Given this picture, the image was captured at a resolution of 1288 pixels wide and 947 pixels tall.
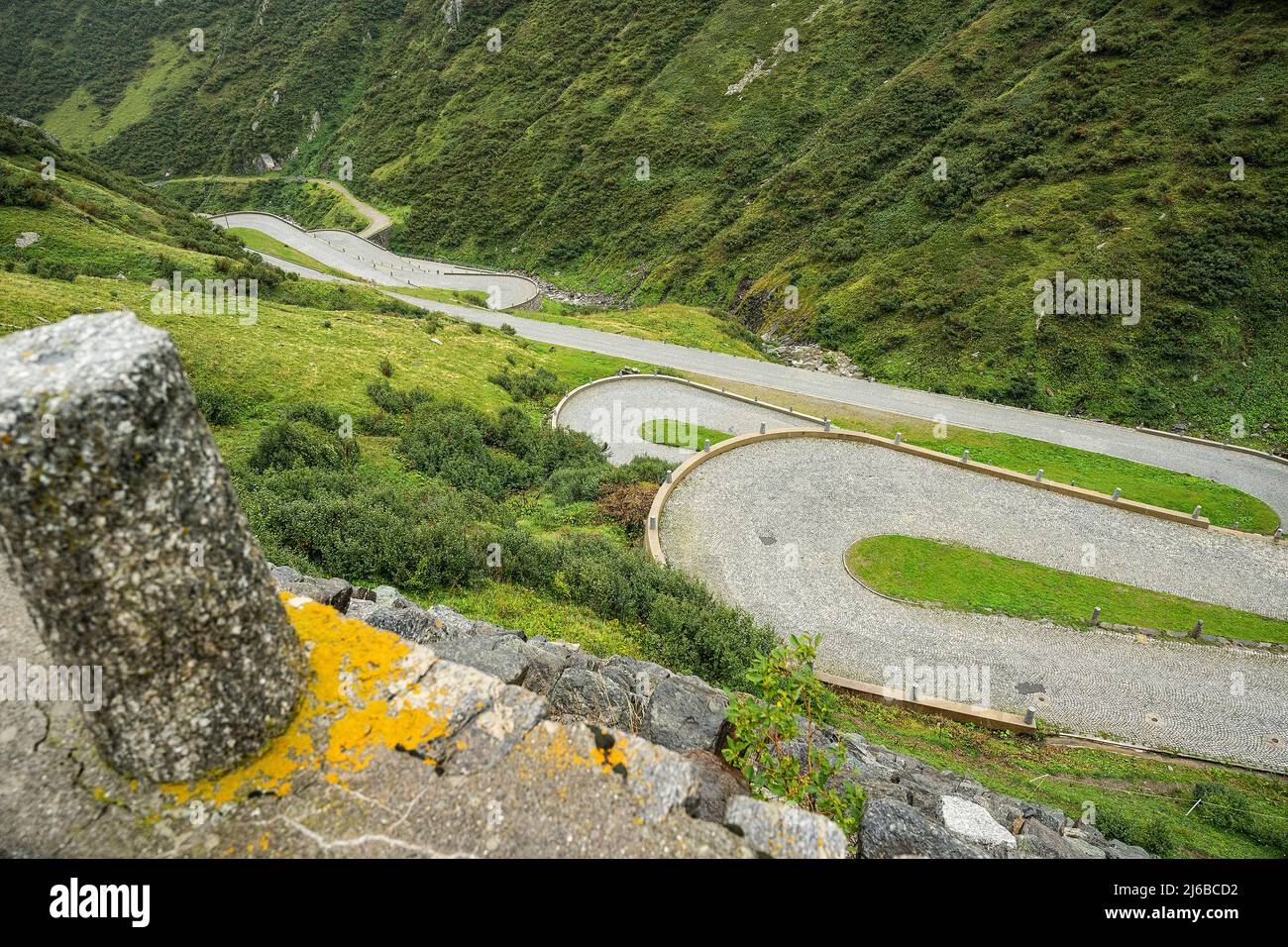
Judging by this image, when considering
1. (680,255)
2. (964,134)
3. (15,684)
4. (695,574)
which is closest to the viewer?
(15,684)

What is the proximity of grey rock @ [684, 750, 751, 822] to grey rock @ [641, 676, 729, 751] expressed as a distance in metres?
0.32

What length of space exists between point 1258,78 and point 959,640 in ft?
149

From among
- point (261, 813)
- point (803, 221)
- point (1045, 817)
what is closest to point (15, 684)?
point (261, 813)

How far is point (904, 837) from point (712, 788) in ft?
6.36

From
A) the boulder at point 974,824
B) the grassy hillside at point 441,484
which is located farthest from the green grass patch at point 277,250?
the boulder at point 974,824

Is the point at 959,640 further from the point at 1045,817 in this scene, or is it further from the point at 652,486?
the point at 652,486

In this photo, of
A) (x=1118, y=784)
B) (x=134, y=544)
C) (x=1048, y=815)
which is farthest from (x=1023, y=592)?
(x=134, y=544)

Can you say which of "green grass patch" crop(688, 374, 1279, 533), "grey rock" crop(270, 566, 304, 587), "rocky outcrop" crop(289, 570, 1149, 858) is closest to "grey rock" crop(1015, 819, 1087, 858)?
→ "rocky outcrop" crop(289, 570, 1149, 858)

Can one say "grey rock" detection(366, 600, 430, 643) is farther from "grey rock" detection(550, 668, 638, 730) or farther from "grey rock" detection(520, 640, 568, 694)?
"grey rock" detection(550, 668, 638, 730)

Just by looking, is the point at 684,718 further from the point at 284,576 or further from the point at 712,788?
the point at 284,576

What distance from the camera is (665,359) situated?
3697 centimetres

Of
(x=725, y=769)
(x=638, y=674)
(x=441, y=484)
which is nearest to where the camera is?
(x=725, y=769)

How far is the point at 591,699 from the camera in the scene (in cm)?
729

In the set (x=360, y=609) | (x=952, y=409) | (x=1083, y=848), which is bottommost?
(x=1083, y=848)
